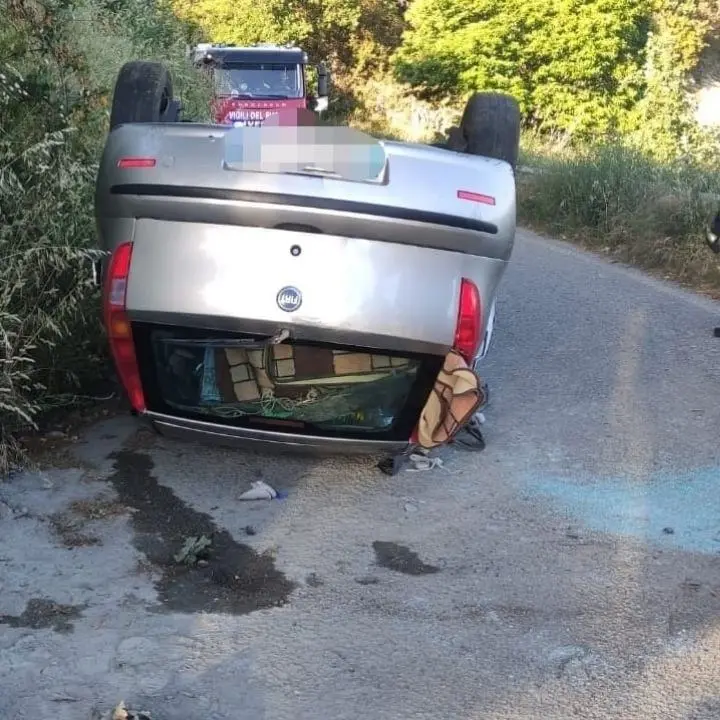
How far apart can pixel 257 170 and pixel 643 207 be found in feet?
30.6

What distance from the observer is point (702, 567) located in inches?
174

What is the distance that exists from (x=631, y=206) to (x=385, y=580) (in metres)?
10.00

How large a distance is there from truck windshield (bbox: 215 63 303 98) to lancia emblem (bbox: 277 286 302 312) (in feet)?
52.0

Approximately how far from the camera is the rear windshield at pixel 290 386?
464 centimetres

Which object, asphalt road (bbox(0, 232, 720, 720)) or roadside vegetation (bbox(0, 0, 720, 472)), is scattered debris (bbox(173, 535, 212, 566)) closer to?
asphalt road (bbox(0, 232, 720, 720))

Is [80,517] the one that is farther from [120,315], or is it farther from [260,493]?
[120,315]

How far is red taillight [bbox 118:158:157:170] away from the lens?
4.30 metres

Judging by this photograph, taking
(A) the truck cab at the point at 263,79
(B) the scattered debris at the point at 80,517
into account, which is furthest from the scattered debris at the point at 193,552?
(A) the truck cab at the point at 263,79

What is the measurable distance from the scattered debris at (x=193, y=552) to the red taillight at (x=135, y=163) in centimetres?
159

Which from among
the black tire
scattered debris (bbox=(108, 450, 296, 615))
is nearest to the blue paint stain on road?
scattered debris (bbox=(108, 450, 296, 615))

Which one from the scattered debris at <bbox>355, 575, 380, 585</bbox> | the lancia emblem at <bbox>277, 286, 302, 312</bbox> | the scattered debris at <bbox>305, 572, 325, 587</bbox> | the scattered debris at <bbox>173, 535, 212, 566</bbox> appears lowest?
the scattered debris at <bbox>355, 575, 380, 585</bbox>

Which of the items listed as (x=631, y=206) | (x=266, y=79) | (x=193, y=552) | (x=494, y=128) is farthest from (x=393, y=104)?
(x=193, y=552)

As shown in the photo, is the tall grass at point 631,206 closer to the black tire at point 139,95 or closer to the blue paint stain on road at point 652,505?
the blue paint stain on road at point 652,505

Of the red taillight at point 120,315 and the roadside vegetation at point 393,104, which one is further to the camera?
the roadside vegetation at point 393,104
